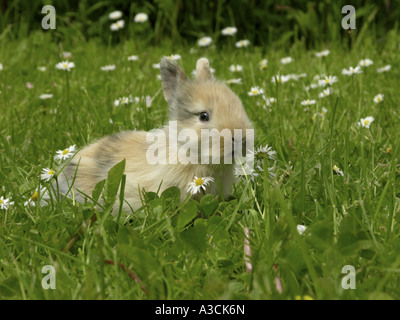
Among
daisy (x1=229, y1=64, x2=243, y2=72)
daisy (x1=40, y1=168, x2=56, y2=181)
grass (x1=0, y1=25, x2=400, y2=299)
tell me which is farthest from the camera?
daisy (x1=229, y1=64, x2=243, y2=72)

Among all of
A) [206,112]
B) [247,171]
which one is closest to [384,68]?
[247,171]

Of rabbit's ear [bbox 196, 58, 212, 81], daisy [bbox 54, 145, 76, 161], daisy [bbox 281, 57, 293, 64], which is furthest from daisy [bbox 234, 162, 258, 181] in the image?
daisy [bbox 281, 57, 293, 64]

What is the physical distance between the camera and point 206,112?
289 centimetres

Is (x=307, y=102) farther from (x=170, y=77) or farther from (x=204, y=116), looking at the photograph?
(x=204, y=116)

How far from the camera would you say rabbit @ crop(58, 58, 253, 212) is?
286cm

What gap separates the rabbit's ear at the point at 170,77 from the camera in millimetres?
3121

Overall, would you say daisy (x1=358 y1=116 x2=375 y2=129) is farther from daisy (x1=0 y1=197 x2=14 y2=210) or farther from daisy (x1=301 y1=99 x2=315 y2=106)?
daisy (x1=0 y1=197 x2=14 y2=210)

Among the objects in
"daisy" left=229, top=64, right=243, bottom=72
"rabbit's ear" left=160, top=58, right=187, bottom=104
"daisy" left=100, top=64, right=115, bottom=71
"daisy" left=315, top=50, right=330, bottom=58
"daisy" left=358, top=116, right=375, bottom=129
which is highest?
"daisy" left=315, top=50, right=330, bottom=58

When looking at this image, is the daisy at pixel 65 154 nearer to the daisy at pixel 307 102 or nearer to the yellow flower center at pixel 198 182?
the yellow flower center at pixel 198 182

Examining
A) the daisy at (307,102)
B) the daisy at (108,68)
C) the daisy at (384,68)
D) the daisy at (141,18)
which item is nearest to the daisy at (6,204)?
the daisy at (307,102)

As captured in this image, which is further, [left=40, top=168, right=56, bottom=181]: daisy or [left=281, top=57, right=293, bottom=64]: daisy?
[left=281, top=57, right=293, bottom=64]: daisy

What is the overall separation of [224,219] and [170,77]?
1058 millimetres

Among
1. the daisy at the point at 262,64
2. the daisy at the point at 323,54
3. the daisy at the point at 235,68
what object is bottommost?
the daisy at the point at 235,68

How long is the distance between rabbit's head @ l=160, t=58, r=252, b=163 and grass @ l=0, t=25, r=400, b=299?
27cm
